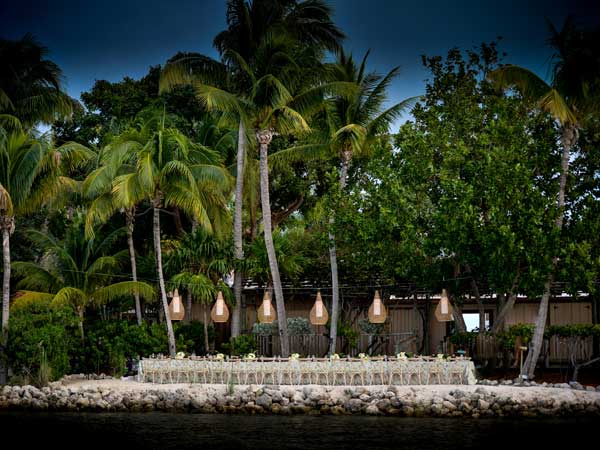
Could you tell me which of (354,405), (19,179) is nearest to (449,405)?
(354,405)

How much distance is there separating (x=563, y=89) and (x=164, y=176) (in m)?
11.3

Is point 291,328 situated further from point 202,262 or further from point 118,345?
point 118,345

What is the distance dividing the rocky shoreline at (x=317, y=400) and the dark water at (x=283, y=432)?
426 millimetres

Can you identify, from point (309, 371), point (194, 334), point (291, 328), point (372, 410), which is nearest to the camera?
point (372, 410)

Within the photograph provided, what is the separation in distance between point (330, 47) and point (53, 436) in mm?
15616

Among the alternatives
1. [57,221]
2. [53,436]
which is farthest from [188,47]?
[53,436]

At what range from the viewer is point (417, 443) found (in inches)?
612

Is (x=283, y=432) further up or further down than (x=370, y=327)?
further down

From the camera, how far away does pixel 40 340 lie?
68.4ft

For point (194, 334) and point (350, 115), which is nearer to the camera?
point (194, 334)

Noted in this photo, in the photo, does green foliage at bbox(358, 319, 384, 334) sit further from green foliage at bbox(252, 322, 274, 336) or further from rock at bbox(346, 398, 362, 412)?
rock at bbox(346, 398, 362, 412)

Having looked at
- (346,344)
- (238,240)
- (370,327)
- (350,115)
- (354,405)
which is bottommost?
(354,405)

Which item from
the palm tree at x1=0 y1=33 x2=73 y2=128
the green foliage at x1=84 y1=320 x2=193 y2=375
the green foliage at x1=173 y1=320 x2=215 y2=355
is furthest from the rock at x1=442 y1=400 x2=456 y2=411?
the palm tree at x1=0 y1=33 x2=73 y2=128

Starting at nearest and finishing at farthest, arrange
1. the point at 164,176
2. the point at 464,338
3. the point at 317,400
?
1. the point at 317,400
2. the point at 464,338
3. the point at 164,176
